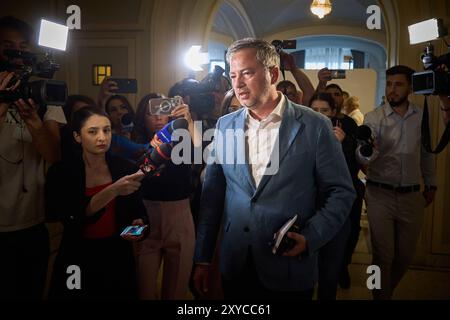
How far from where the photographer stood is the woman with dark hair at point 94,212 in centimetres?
187

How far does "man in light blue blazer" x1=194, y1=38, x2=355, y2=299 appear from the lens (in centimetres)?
153

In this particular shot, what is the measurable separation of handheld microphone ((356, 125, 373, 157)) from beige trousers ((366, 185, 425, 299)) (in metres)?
0.32

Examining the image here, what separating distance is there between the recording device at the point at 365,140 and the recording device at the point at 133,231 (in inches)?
52.4

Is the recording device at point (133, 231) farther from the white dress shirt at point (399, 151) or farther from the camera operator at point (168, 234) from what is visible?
the white dress shirt at point (399, 151)

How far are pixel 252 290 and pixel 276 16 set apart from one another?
29.8ft

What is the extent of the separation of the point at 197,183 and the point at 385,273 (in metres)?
1.24

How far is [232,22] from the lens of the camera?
9.10 m

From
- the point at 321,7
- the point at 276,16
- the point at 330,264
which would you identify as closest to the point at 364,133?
the point at 330,264

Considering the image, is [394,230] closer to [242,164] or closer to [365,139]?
[365,139]

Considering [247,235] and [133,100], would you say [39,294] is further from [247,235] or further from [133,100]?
[133,100]

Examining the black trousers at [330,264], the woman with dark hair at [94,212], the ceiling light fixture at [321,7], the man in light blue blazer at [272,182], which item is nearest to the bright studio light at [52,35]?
the woman with dark hair at [94,212]

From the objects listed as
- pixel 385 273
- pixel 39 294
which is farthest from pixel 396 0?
pixel 39 294

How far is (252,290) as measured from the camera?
1619mm

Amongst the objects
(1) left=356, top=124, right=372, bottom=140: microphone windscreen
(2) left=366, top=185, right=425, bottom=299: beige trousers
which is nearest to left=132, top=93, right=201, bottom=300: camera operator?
(1) left=356, top=124, right=372, bottom=140: microphone windscreen
